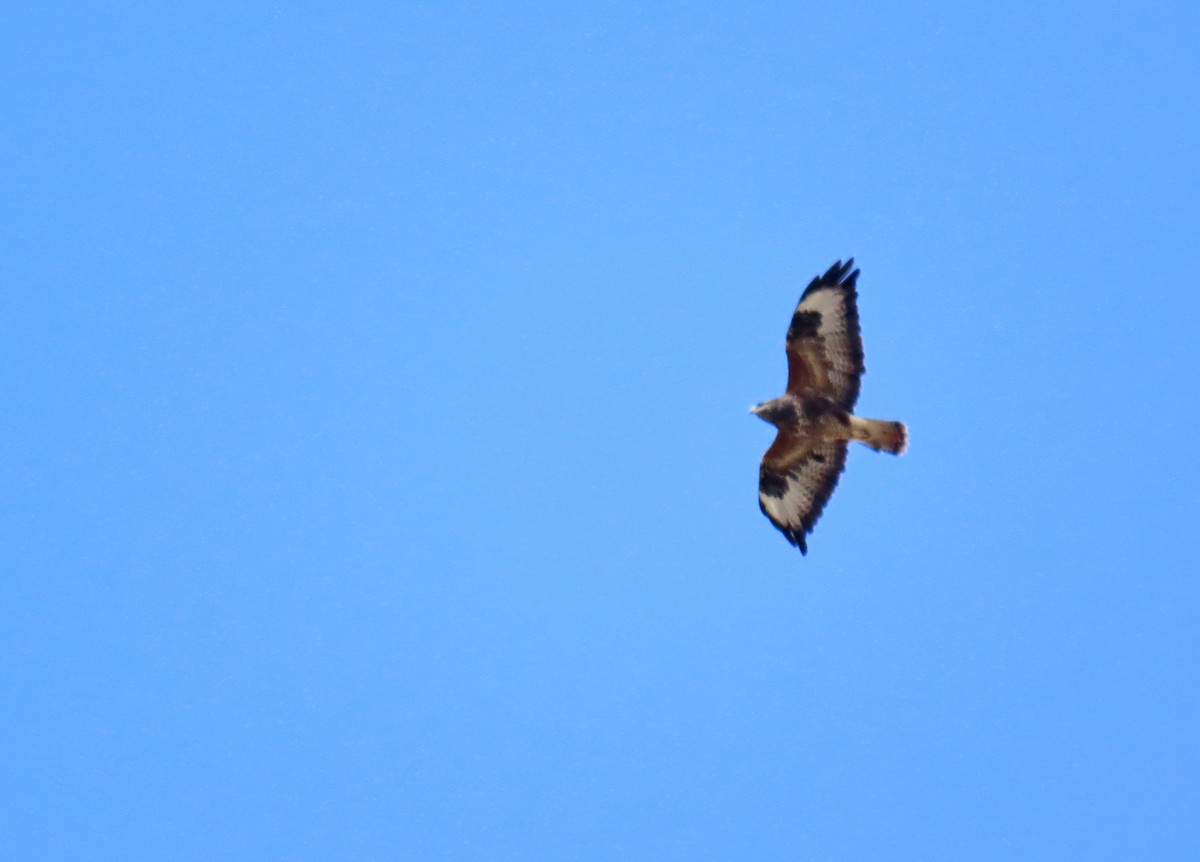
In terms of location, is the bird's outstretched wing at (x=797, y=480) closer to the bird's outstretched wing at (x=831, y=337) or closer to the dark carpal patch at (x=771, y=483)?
the dark carpal patch at (x=771, y=483)

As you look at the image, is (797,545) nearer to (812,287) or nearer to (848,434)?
(848,434)

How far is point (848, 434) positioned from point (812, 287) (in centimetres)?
151

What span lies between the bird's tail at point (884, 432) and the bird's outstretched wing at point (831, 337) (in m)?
0.28

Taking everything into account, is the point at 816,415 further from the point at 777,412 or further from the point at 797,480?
the point at 797,480

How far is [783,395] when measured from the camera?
14156 millimetres

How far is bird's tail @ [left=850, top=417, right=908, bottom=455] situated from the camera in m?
14.1

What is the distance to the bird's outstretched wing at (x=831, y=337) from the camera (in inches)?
539

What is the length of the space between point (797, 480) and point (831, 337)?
171 centimetres

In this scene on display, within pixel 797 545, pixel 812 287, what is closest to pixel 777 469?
pixel 797 545

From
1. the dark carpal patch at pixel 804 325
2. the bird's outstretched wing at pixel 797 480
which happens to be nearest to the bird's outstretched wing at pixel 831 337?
the dark carpal patch at pixel 804 325

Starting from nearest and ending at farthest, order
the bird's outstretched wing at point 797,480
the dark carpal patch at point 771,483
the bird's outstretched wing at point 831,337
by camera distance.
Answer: the bird's outstretched wing at point 831,337 → the bird's outstretched wing at point 797,480 → the dark carpal patch at point 771,483

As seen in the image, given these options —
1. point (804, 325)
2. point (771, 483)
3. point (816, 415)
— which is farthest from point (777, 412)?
point (771, 483)

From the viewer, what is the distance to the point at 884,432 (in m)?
14.1

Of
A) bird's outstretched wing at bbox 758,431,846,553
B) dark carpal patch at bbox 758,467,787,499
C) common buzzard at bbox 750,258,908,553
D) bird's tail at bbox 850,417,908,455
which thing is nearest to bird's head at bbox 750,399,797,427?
common buzzard at bbox 750,258,908,553
